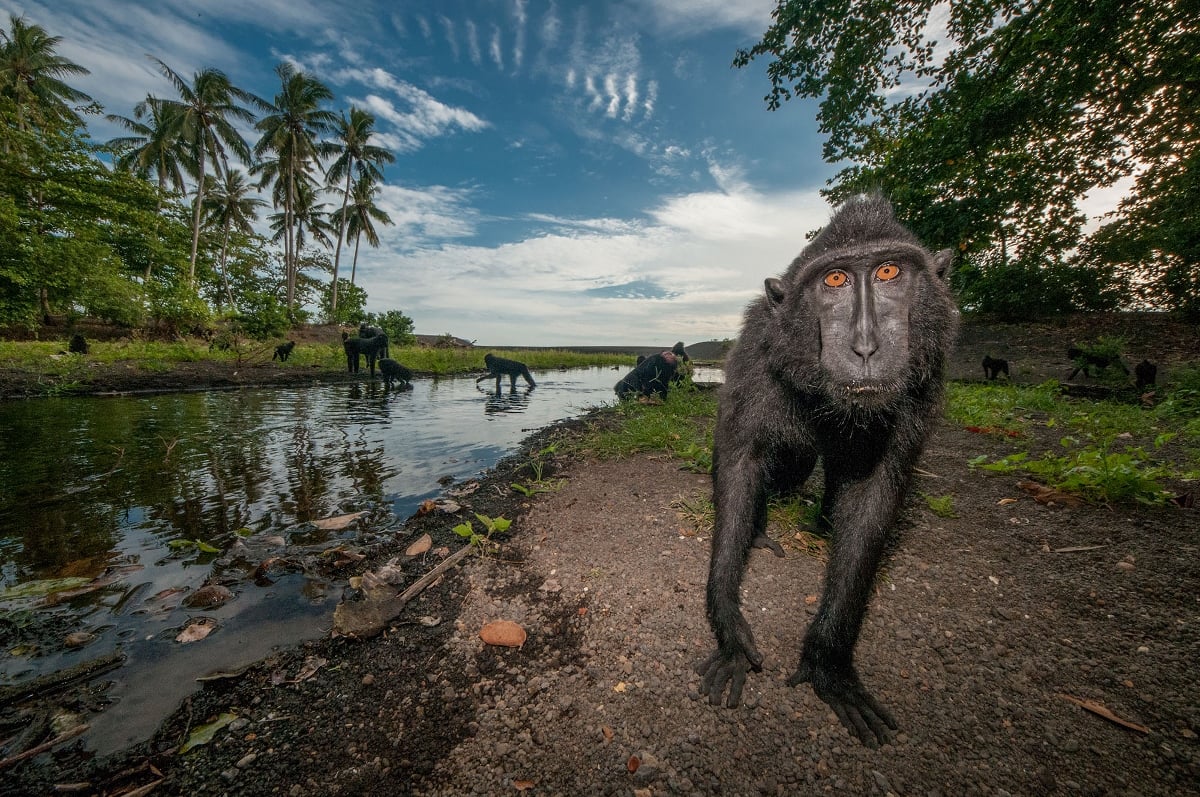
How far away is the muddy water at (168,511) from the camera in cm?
208

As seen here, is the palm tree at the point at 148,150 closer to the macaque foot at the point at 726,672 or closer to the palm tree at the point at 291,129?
the palm tree at the point at 291,129

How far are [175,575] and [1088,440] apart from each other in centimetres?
834

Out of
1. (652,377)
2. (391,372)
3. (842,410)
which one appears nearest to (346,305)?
(391,372)

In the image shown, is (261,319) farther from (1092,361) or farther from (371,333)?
(1092,361)

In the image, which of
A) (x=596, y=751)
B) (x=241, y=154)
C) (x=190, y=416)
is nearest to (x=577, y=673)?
(x=596, y=751)

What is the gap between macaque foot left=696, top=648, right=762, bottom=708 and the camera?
5.74ft

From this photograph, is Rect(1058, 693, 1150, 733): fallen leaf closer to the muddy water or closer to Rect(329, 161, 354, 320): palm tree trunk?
the muddy water

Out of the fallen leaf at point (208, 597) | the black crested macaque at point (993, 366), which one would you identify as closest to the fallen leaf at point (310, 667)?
the fallen leaf at point (208, 597)

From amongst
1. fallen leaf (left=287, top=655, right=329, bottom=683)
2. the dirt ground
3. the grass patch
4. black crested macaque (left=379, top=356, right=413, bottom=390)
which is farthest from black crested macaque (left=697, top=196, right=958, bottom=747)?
black crested macaque (left=379, top=356, right=413, bottom=390)

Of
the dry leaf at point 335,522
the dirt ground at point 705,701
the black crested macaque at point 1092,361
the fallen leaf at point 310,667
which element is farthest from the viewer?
the black crested macaque at point 1092,361

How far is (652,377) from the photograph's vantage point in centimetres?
1000

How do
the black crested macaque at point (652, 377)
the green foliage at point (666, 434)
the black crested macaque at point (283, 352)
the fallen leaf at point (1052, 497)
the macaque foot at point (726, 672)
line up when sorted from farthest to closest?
the black crested macaque at point (283, 352), the black crested macaque at point (652, 377), the green foliage at point (666, 434), the fallen leaf at point (1052, 497), the macaque foot at point (726, 672)

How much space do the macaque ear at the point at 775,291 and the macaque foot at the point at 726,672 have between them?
1793 mm

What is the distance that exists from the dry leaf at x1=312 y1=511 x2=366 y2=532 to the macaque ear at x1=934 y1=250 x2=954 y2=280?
4.54 m
